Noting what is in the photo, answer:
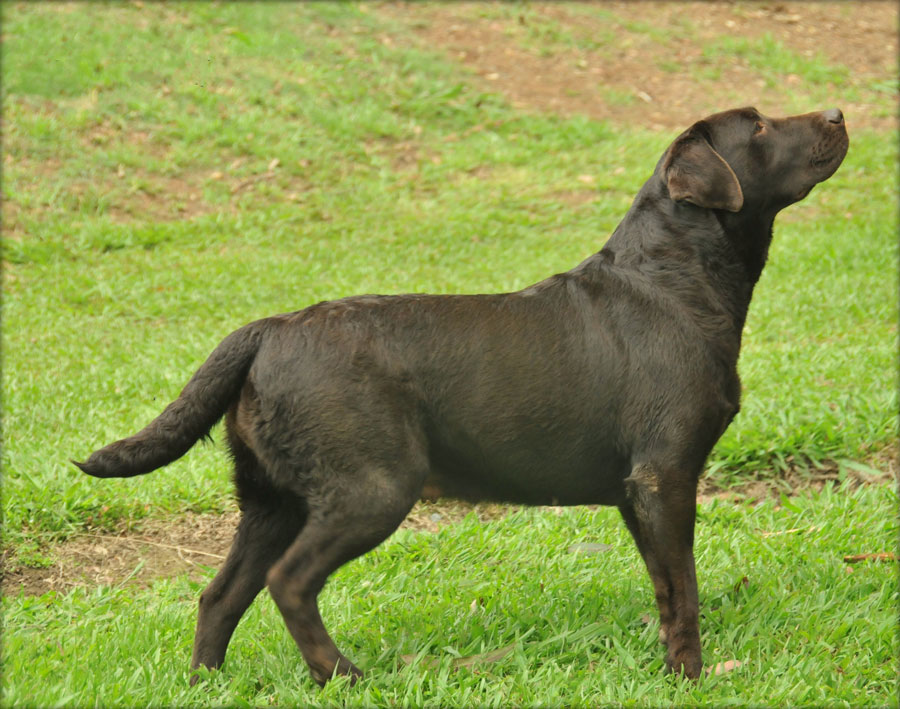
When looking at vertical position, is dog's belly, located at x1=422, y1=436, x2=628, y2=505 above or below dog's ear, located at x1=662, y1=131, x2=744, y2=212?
below

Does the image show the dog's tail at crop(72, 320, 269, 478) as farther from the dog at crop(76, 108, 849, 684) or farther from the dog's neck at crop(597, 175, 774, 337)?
the dog's neck at crop(597, 175, 774, 337)

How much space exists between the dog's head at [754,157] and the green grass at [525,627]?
150 cm

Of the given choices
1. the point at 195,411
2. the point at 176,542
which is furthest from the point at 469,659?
the point at 176,542

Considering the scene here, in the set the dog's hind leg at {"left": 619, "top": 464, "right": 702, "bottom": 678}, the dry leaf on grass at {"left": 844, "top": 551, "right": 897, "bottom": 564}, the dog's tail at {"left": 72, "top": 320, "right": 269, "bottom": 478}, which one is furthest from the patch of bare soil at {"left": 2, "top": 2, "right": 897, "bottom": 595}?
the dog's hind leg at {"left": 619, "top": 464, "right": 702, "bottom": 678}

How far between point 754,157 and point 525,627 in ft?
6.31

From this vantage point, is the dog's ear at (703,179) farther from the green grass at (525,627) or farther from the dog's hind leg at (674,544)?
the green grass at (525,627)

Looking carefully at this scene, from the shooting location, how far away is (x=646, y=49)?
47.0 ft

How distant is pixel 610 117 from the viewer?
500 inches

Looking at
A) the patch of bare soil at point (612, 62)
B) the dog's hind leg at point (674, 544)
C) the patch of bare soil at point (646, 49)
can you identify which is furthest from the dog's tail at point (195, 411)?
the patch of bare soil at point (646, 49)

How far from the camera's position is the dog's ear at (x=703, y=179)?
12.1 feet

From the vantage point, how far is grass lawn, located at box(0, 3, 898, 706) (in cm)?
361

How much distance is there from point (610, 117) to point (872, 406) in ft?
25.5

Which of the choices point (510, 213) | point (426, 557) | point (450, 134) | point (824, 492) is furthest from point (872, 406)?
point (450, 134)

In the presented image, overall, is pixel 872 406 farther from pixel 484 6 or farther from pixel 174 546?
pixel 484 6
